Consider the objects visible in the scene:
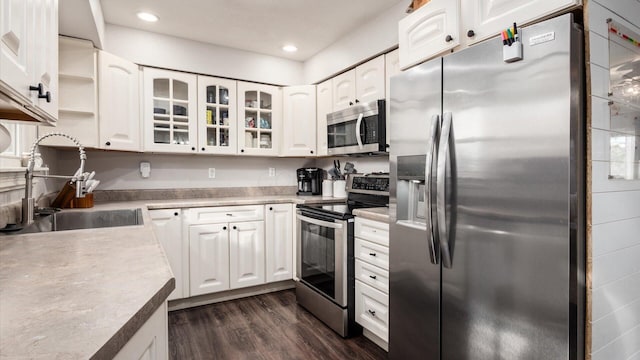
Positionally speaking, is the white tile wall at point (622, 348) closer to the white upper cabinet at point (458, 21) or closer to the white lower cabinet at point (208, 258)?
the white upper cabinet at point (458, 21)

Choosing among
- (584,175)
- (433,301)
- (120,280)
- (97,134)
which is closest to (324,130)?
(97,134)

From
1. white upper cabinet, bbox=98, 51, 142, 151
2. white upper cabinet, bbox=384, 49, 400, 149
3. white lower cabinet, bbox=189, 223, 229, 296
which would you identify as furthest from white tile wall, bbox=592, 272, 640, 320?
white upper cabinet, bbox=98, 51, 142, 151

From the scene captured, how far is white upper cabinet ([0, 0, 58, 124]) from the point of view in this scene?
81cm

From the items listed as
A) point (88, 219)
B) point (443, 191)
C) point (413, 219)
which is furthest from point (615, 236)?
point (88, 219)

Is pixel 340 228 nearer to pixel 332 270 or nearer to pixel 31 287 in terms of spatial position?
pixel 332 270

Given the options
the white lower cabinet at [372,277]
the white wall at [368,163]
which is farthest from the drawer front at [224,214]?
the white lower cabinet at [372,277]

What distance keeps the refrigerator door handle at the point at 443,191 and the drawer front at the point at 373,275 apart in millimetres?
604

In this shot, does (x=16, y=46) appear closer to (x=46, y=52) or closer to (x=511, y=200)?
(x=46, y=52)

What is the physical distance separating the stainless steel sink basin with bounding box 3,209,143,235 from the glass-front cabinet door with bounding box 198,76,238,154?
98cm

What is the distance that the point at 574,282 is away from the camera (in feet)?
3.72

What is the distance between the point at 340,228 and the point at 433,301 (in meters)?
0.88

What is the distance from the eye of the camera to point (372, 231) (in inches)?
85.4

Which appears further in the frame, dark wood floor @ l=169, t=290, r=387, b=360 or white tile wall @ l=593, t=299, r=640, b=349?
dark wood floor @ l=169, t=290, r=387, b=360

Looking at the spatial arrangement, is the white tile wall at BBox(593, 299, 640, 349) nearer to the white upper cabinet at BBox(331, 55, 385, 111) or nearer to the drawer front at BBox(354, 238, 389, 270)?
the drawer front at BBox(354, 238, 389, 270)
